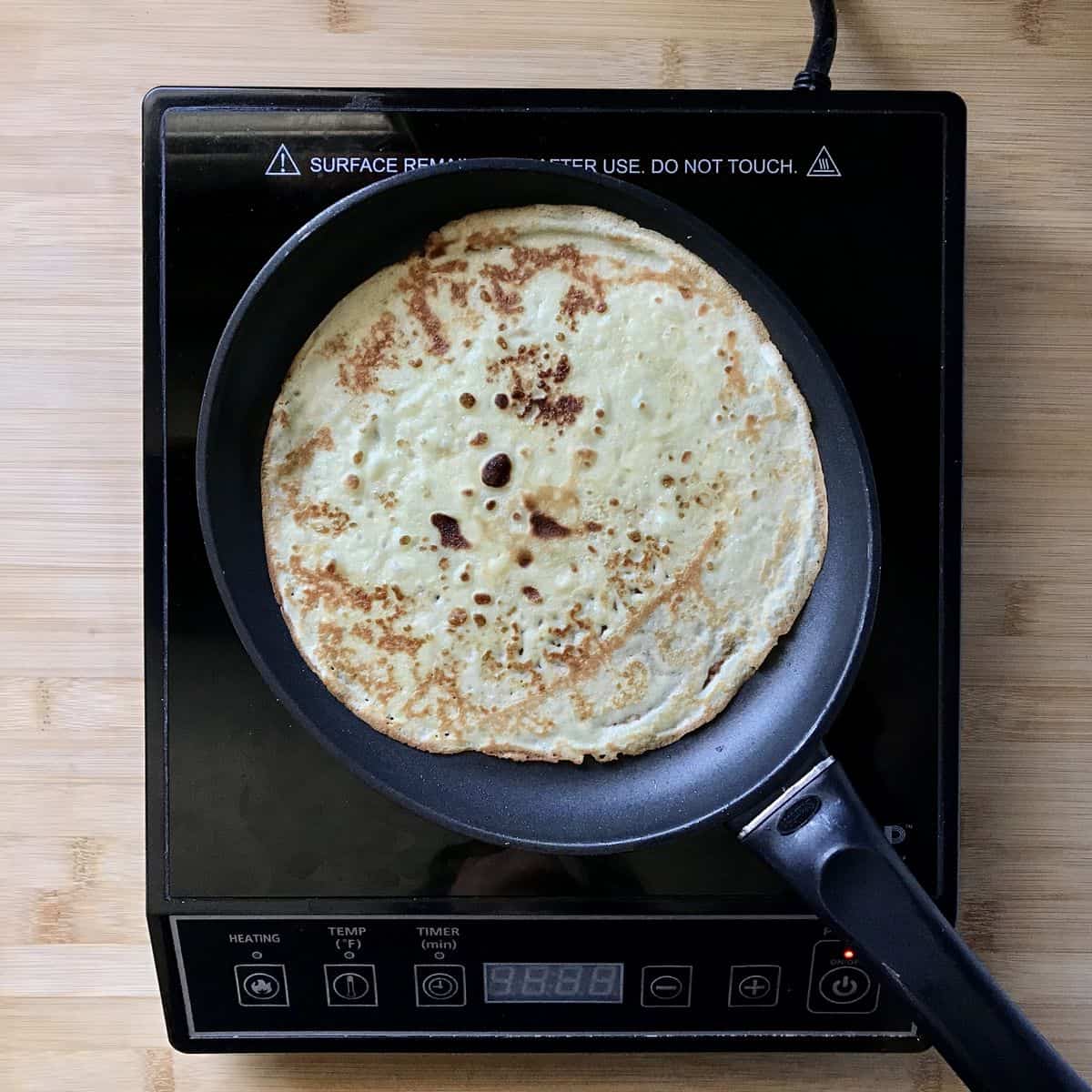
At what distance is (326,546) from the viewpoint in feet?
2.99

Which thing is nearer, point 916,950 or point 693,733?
point 916,950

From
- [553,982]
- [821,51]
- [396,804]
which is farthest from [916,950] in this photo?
[821,51]

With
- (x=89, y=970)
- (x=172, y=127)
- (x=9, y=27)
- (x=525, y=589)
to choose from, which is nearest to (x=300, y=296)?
(x=172, y=127)

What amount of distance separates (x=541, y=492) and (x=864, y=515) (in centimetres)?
27

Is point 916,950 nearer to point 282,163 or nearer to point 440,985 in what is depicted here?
point 440,985

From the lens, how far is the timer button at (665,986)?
0.97 meters

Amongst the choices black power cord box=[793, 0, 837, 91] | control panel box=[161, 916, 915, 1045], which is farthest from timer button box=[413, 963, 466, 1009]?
black power cord box=[793, 0, 837, 91]

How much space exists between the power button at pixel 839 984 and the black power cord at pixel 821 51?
0.80m

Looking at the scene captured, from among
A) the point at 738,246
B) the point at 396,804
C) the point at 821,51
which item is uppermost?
the point at 821,51

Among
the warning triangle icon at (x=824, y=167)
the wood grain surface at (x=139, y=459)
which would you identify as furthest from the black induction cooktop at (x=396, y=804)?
the wood grain surface at (x=139, y=459)

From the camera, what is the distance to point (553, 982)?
0.97 m

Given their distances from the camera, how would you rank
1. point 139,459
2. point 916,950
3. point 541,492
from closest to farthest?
point 916,950
point 541,492
point 139,459

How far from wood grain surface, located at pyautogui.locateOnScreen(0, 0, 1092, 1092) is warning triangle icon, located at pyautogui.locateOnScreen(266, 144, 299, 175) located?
0.14 metres

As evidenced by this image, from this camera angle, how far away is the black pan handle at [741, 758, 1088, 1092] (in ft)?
2.54
